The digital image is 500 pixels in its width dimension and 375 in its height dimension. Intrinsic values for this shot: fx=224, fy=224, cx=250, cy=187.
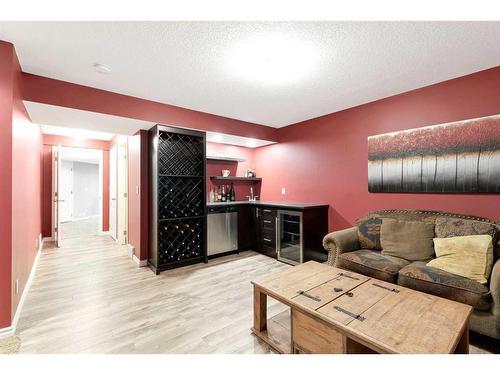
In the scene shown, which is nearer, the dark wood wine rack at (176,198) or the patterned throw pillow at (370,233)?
the patterned throw pillow at (370,233)

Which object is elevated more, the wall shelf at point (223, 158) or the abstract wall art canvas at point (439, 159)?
the wall shelf at point (223, 158)

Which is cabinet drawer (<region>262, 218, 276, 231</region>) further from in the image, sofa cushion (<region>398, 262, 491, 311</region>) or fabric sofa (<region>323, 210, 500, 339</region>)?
sofa cushion (<region>398, 262, 491, 311</region>)

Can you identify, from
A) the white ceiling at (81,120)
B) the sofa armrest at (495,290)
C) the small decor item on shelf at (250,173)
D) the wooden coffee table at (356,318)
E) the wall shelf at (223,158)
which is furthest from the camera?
the small decor item on shelf at (250,173)

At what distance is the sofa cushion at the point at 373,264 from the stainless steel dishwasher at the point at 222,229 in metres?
2.00

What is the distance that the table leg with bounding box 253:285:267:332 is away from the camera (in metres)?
1.83

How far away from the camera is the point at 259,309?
1.83 metres

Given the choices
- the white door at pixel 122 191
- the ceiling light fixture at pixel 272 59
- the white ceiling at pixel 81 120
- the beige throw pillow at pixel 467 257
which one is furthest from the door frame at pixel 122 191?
the beige throw pillow at pixel 467 257

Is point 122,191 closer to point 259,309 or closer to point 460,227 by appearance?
point 259,309

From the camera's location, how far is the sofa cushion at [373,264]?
2186 millimetres

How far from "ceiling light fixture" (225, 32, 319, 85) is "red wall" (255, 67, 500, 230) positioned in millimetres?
1379

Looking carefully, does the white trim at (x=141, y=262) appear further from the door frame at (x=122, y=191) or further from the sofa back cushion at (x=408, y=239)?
the sofa back cushion at (x=408, y=239)

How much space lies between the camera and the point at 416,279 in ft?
6.56
